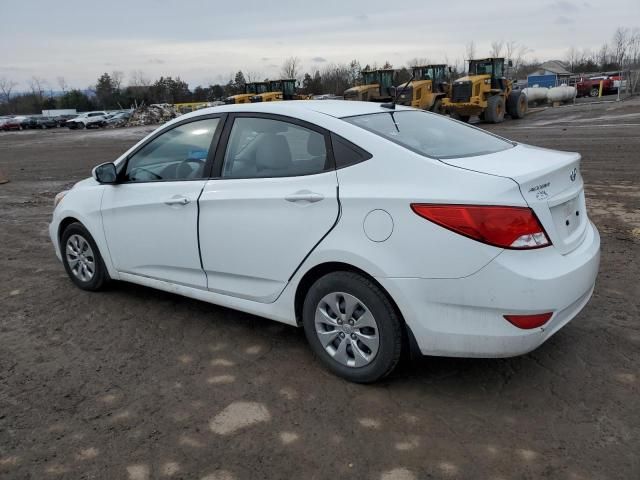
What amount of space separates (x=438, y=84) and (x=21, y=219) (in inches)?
819

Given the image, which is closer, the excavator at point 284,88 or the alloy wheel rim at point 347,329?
the alloy wheel rim at point 347,329

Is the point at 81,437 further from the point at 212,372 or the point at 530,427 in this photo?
the point at 530,427

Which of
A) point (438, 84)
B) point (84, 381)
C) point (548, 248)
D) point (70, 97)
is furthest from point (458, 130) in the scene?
point (70, 97)

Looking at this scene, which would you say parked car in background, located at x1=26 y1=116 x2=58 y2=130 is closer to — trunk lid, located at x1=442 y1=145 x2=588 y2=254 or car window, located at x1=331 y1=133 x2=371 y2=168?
car window, located at x1=331 y1=133 x2=371 y2=168

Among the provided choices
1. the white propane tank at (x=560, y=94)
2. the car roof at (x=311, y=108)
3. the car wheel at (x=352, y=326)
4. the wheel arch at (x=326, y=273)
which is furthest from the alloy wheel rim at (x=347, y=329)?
Answer: the white propane tank at (x=560, y=94)

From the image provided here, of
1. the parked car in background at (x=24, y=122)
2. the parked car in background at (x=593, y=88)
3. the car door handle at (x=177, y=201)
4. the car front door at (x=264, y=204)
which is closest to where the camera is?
the car front door at (x=264, y=204)

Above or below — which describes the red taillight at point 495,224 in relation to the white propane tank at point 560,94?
above

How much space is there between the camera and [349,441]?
293 cm

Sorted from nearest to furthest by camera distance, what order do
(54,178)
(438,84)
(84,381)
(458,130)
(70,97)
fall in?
(84,381) < (458,130) < (54,178) < (438,84) < (70,97)

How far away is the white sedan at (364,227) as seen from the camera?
2.93 meters

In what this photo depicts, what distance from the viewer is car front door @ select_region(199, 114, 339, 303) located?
3443mm

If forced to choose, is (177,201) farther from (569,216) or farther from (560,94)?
(560,94)

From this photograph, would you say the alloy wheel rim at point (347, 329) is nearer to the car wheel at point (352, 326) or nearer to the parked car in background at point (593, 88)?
the car wheel at point (352, 326)

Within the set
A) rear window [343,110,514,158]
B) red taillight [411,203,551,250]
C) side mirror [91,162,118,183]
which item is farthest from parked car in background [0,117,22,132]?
red taillight [411,203,551,250]
